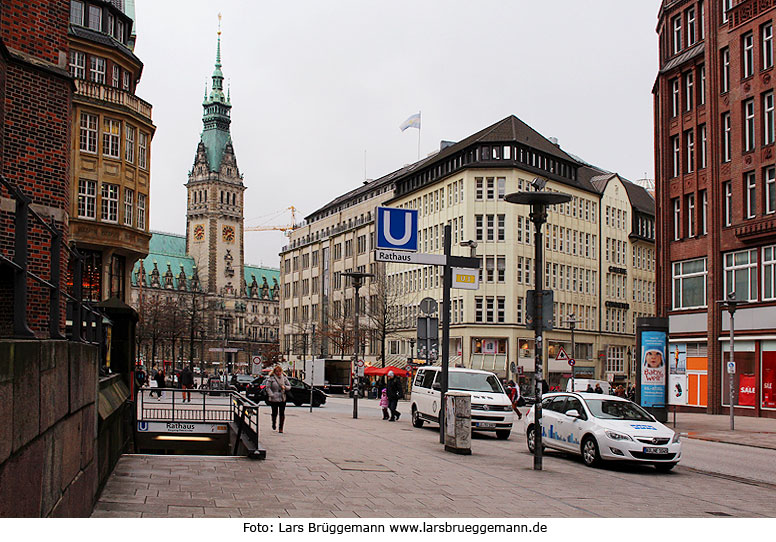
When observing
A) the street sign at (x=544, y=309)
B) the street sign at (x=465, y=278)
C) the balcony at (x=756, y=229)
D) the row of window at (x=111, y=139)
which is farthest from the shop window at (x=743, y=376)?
the row of window at (x=111, y=139)

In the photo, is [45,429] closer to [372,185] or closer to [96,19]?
[96,19]

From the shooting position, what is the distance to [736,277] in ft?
130

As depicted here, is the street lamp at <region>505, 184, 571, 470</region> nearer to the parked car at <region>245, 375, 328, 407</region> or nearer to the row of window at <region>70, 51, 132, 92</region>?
the parked car at <region>245, 375, 328, 407</region>

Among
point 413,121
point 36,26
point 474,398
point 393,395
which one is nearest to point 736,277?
point 393,395

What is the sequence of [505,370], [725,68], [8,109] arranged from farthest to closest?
[505,370], [725,68], [8,109]

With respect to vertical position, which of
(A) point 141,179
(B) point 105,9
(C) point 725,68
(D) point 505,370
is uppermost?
(B) point 105,9

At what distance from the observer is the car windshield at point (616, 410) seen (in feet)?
57.8

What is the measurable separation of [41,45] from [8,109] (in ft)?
4.73

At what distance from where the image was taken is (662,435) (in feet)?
54.9

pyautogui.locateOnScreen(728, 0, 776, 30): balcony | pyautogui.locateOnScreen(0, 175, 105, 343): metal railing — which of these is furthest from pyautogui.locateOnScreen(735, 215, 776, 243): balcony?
pyautogui.locateOnScreen(0, 175, 105, 343): metal railing

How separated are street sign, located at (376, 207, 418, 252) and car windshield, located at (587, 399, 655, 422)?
16.7 feet

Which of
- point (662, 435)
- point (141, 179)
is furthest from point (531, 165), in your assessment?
point (662, 435)

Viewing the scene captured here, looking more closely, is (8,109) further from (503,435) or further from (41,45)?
(503,435)

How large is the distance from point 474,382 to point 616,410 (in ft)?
24.8
